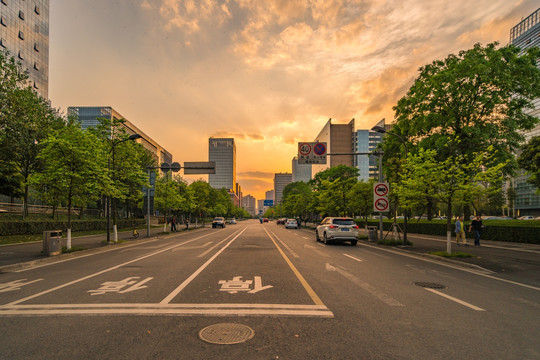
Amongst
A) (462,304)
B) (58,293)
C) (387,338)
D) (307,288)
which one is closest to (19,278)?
(58,293)

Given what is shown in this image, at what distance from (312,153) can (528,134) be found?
105m

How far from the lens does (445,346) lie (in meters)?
4.11

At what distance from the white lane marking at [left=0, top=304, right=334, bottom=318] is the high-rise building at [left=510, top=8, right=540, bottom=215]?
10311 centimetres

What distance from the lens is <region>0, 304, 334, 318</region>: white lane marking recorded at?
5414 mm

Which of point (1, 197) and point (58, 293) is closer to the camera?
point (58, 293)

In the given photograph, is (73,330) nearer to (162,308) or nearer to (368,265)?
(162,308)

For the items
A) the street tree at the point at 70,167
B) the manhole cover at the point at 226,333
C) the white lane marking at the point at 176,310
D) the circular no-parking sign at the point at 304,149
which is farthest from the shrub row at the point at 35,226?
the manhole cover at the point at 226,333

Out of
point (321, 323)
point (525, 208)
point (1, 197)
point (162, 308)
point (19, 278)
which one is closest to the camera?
point (321, 323)

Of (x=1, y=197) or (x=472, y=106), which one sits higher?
(x=472, y=106)

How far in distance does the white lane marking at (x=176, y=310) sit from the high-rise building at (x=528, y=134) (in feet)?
338

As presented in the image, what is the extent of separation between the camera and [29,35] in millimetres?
53688

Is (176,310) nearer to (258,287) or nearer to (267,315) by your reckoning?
(267,315)

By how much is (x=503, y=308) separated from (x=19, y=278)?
12.5 m

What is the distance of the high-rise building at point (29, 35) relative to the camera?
48.3 m
